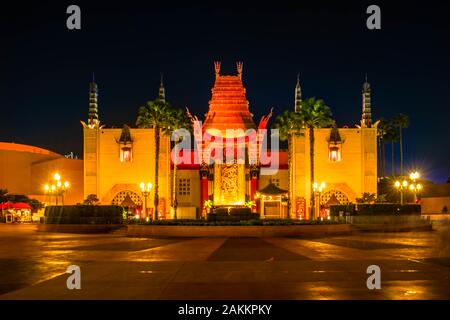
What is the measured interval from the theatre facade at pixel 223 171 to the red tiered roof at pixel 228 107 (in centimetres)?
222

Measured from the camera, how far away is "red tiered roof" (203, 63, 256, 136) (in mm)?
66938

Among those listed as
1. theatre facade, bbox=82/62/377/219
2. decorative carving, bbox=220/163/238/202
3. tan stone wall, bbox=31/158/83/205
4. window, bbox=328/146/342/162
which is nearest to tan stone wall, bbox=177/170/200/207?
theatre facade, bbox=82/62/377/219

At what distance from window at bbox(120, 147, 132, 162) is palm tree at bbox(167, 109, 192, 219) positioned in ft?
15.4

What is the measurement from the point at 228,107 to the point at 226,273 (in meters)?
52.6

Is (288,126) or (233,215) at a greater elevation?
(288,126)

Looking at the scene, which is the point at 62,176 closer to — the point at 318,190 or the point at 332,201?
the point at 318,190

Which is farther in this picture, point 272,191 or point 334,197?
point 334,197

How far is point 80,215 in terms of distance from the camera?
142ft

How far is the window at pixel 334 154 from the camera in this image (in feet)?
208

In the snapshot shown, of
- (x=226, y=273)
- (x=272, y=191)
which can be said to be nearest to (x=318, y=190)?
(x=272, y=191)

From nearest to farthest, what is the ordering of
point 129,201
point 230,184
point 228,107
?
point 129,201 < point 230,184 < point 228,107

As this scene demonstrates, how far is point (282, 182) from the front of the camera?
6562 centimetres

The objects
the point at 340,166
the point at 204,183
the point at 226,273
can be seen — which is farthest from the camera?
the point at 204,183

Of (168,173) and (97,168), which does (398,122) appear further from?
(97,168)
